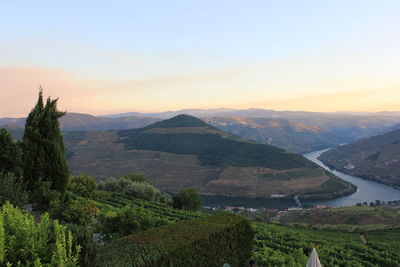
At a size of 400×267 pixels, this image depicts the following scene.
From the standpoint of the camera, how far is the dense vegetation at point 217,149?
14975 centimetres

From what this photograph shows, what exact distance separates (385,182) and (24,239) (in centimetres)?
17538

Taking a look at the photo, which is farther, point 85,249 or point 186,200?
point 186,200

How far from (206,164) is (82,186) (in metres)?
126

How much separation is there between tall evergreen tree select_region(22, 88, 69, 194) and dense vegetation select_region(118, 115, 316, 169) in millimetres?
135075

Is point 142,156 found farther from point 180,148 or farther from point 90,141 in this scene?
point 90,141

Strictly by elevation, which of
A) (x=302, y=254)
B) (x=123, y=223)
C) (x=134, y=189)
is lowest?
(x=134, y=189)

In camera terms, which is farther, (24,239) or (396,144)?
(396,144)

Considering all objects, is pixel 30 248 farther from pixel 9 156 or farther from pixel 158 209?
pixel 158 209

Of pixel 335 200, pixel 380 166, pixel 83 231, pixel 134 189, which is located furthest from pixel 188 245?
pixel 380 166

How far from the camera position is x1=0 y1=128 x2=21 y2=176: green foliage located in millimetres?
17661

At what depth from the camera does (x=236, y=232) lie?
1085 centimetres

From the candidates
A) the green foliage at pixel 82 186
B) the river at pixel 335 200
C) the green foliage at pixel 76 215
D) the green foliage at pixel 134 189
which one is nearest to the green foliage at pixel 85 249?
the green foliage at pixel 76 215

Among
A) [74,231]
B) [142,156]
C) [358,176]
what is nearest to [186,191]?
[74,231]

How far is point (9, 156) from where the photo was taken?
17.8 m
